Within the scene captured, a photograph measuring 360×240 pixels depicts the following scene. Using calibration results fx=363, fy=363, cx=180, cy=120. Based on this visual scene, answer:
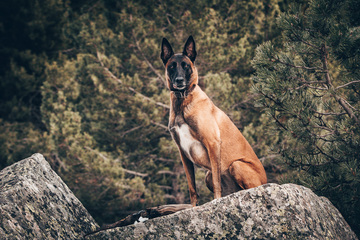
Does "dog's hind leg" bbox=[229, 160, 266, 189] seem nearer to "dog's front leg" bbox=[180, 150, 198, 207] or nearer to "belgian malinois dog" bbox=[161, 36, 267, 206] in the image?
"belgian malinois dog" bbox=[161, 36, 267, 206]

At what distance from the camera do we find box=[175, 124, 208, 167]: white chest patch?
12.0 feet

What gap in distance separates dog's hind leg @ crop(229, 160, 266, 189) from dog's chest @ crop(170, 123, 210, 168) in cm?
27

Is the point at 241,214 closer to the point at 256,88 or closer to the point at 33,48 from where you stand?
the point at 256,88

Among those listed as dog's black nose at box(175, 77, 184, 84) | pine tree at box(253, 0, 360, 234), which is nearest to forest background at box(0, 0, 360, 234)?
pine tree at box(253, 0, 360, 234)

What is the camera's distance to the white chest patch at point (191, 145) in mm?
3645

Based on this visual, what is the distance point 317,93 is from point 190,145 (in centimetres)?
174

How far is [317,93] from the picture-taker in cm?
429

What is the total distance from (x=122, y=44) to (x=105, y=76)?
1.19 metres

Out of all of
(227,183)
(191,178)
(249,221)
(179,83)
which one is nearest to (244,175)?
(227,183)

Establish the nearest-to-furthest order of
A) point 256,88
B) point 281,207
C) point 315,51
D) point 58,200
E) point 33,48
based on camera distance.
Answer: point 281,207 → point 58,200 → point 256,88 → point 315,51 → point 33,48

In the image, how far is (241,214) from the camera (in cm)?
288

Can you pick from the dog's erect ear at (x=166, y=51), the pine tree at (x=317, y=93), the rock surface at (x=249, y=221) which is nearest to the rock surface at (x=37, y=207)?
the rock surface at (x=249, y=221)

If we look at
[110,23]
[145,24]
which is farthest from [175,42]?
[110,23]

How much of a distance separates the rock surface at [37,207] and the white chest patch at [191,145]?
119 centimetres
